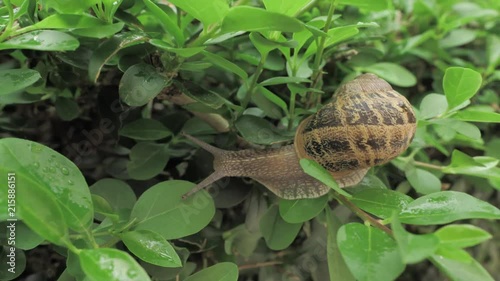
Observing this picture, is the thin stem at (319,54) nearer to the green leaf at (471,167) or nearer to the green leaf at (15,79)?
the green leaf at (471,167)

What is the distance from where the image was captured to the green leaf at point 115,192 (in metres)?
0.60

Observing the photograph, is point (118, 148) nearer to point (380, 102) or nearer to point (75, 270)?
point (75, 270)

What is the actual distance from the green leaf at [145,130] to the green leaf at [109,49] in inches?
5.8

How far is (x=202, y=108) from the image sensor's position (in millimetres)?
613

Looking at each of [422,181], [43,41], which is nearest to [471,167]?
[422,181]

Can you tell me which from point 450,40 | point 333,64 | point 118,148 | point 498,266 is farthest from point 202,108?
point 498,266

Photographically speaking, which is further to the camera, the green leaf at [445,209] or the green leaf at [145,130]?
the green leaf at [145,130]

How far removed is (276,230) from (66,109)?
0.35m

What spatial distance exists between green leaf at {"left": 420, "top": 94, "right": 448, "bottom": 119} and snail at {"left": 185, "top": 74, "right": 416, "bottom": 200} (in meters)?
0.05

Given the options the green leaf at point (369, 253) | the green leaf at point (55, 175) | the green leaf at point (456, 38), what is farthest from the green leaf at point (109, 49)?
the green leaf at point (456, 38)

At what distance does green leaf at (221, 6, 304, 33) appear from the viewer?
417mm

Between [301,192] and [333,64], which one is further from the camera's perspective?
[333,64]

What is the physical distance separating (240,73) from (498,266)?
935 mm

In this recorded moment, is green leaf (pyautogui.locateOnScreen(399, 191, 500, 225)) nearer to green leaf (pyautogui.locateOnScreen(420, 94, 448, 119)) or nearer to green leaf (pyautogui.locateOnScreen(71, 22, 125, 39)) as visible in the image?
green leaf (pyautogui.locateOnScreen(420, 94, 448, 119))
